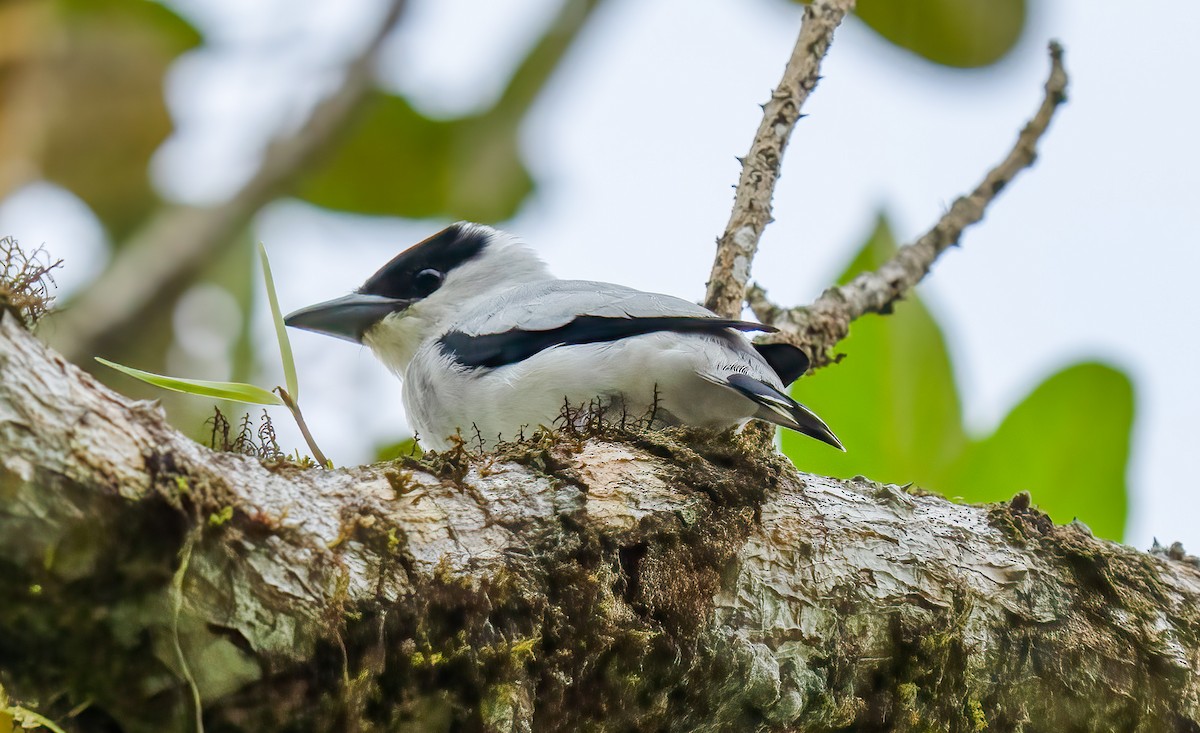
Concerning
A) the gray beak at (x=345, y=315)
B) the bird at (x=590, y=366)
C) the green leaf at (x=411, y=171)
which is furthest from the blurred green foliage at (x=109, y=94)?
the bird at (x=590, y=366)

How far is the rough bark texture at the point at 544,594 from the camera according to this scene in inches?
58.3

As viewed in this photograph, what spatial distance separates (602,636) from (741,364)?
4.30 feet

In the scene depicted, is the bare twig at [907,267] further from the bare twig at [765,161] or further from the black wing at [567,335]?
the black wing at [567,335]

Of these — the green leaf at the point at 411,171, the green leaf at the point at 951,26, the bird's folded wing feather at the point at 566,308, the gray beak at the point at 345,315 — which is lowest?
the bird's folded wing feather at the point at 566,308

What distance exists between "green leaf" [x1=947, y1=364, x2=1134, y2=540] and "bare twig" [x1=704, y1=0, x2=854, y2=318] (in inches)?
52.8

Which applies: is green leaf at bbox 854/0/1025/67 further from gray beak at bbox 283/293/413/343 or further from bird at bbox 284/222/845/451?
gray beak at bbox 283/293/413/343

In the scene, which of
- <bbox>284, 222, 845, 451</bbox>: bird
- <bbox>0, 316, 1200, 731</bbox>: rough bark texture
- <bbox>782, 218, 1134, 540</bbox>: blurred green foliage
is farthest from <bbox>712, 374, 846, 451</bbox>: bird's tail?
<bbox>782, 218, 1134, 540</bbox>: blurred green foliage

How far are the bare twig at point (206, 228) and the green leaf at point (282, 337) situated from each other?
0.86 m

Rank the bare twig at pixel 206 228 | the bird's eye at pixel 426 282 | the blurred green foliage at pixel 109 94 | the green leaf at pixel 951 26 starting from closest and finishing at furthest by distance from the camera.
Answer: the bare twig at pixel 206 228 < the bird's eye at pixel 426 282 < the blurred green foliage at pixel 109 94 < the green leaf at pixel 951 26

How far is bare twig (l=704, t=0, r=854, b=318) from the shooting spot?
360cm

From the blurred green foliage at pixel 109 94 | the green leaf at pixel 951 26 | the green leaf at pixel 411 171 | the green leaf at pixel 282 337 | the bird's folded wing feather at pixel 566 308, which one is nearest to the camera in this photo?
the green leaf at pixel 282 337

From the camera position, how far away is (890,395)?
4285 millimetres

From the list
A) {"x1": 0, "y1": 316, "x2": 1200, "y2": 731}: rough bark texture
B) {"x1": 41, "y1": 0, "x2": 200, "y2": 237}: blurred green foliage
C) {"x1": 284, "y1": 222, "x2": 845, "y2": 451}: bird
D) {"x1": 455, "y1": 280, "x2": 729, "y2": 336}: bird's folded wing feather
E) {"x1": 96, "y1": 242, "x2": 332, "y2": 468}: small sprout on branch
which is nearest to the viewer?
{"x1": 0, "y1": 316, "x2": 1200, "y2": 731}: rough bark texture

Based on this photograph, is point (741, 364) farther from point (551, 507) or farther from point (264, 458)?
point (264, 458)
